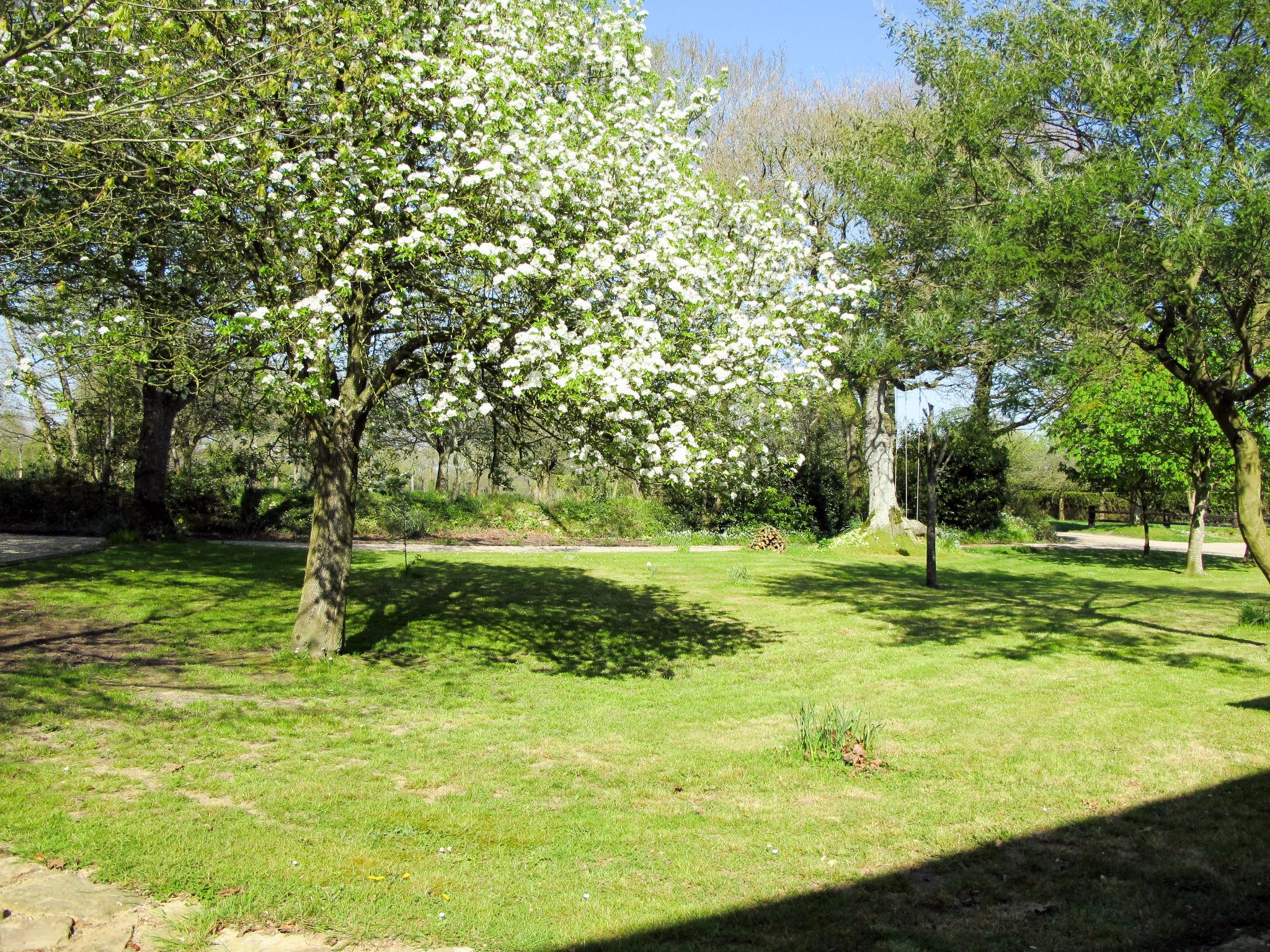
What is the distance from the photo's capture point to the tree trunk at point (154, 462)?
17000mm

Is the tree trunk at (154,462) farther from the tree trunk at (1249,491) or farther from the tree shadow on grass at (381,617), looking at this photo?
the tree trunk at (1249,491)

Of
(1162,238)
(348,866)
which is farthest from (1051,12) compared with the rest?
(348,866)

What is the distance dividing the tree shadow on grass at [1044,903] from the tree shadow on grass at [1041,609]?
6.91m

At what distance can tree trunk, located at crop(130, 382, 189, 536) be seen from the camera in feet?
55.8

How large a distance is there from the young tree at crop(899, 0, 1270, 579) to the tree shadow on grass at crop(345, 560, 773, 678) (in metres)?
6.84

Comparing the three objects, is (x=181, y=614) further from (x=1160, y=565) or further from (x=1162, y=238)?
(x=1160, y=565)

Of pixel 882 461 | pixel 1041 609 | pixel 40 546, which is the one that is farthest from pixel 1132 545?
pixel 40 546

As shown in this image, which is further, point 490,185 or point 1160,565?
point 1160,565

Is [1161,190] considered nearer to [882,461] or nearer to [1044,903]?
[1044,903]

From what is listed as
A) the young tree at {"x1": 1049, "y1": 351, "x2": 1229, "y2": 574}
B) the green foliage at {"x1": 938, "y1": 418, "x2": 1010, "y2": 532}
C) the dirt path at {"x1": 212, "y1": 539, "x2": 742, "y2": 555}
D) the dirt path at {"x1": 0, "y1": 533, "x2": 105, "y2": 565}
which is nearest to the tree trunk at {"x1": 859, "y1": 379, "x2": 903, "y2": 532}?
the dirt path at {"x1": 212, "y1": 539, "x2": 742, "y2": 555}

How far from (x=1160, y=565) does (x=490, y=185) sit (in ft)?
87.4

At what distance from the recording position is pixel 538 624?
13742 mm

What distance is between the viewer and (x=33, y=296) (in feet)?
36.4

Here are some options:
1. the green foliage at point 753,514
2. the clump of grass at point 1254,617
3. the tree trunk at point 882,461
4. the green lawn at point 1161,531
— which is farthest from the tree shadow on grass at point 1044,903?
the green lawn at point 1161,531
